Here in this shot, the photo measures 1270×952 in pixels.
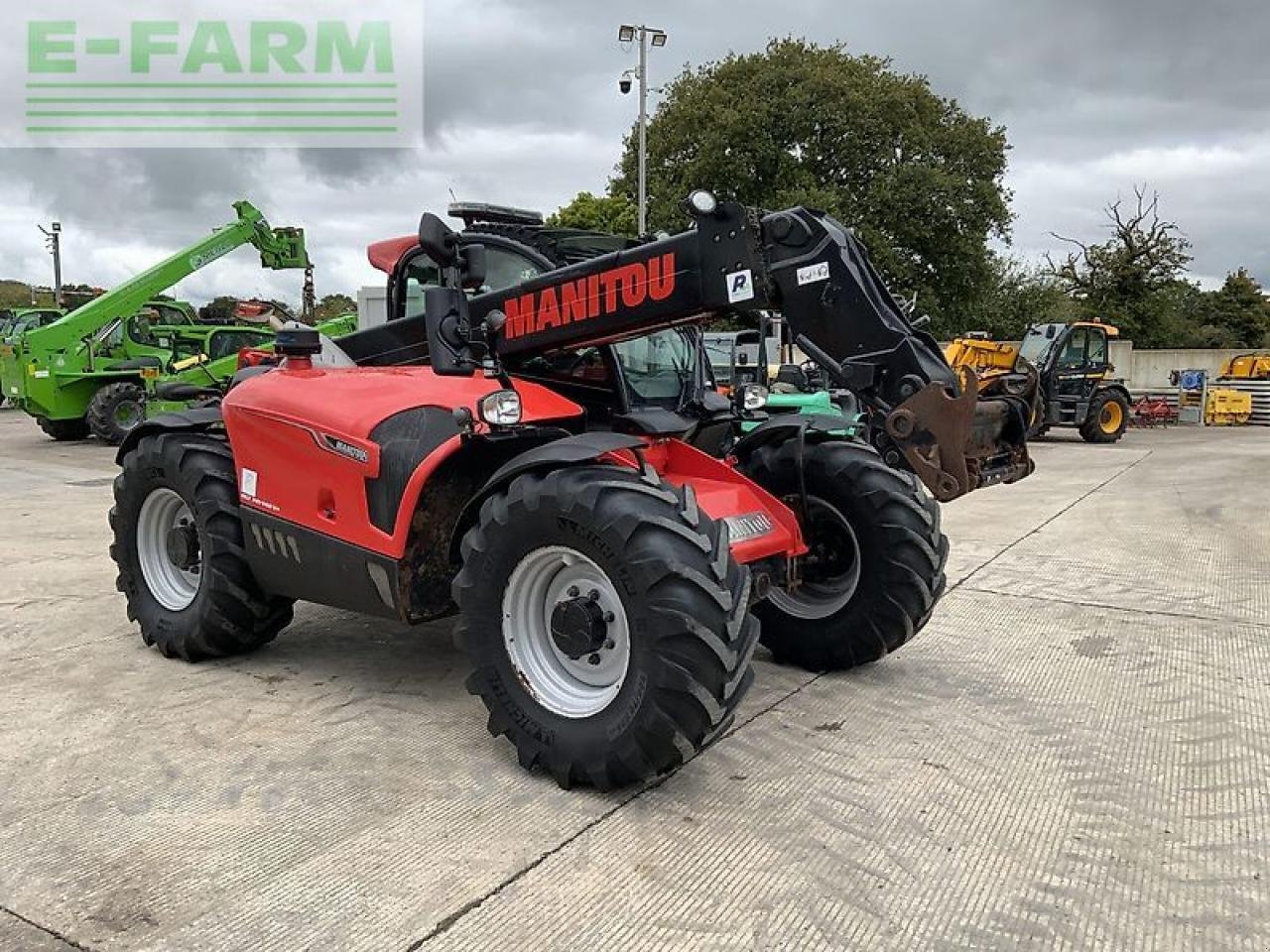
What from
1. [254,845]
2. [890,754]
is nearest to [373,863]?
[254,845]

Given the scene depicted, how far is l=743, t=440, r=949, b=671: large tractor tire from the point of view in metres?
4.38

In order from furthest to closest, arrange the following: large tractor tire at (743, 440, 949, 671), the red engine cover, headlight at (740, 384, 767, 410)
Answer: headlight at (740, 384, 767, 410) < large tractor tire at (743, 440, 949, 671) < the red engine cover

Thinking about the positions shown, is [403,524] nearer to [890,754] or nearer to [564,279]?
[564,279]

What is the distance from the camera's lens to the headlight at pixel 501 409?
3.66m

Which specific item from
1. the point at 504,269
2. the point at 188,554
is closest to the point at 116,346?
the point at 188,554

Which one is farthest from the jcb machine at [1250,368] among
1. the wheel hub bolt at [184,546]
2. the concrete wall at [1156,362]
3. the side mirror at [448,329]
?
the wheel hub bolt at [184,546]

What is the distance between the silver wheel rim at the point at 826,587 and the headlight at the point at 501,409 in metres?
1.61

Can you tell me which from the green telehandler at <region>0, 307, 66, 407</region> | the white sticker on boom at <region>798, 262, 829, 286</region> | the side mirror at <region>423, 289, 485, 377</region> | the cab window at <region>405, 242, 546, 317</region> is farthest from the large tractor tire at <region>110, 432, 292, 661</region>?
the green telehandler at <region>0, 307, 66, 407</region>

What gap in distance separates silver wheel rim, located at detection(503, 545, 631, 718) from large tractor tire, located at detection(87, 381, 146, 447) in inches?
572

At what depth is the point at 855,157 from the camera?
30.6m

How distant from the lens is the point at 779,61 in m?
31.5

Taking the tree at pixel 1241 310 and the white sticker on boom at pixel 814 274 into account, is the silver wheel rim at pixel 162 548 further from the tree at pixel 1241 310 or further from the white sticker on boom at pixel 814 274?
the tree at pixel 1241 310

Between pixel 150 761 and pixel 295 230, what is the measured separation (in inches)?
638

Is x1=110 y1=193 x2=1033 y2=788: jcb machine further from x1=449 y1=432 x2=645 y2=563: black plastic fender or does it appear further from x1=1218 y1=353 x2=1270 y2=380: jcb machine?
x1=1218 y1=353 x2=1270 y2=380: jcb machine
